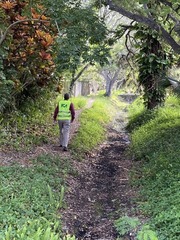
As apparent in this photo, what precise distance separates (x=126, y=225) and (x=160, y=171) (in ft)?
8.13

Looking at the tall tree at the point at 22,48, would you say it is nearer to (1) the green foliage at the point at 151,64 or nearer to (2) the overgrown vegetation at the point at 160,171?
(2) the overgrown vegetation at the point at 160,171

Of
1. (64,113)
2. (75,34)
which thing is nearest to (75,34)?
(75,34)

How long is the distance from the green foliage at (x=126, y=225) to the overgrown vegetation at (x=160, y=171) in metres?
0.31

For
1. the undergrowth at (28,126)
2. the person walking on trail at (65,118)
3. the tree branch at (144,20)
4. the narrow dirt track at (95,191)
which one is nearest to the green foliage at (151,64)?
the narrow dirt track at (95,191)

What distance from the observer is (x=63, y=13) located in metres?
7.82

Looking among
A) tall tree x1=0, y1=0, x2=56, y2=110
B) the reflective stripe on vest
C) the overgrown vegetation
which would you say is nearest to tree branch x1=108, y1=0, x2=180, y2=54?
tall tree x1=0, y1=0, x2=56, y2=110

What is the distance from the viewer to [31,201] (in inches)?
237

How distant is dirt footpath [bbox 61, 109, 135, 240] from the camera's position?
5.90 m

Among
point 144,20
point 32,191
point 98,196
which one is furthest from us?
point 144,20

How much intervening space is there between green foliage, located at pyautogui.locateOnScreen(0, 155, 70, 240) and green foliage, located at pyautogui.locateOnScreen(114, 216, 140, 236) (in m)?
1.01

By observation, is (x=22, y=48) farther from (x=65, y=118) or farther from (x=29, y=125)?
(x=29, y=125)

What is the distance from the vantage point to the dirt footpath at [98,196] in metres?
5.90

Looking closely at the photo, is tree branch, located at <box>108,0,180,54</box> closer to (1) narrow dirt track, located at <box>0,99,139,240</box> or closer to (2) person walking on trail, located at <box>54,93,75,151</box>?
(2) person walking on trail, located at <box>54,93,75,151</box>

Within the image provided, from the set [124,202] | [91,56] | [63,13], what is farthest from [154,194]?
[63,13]
